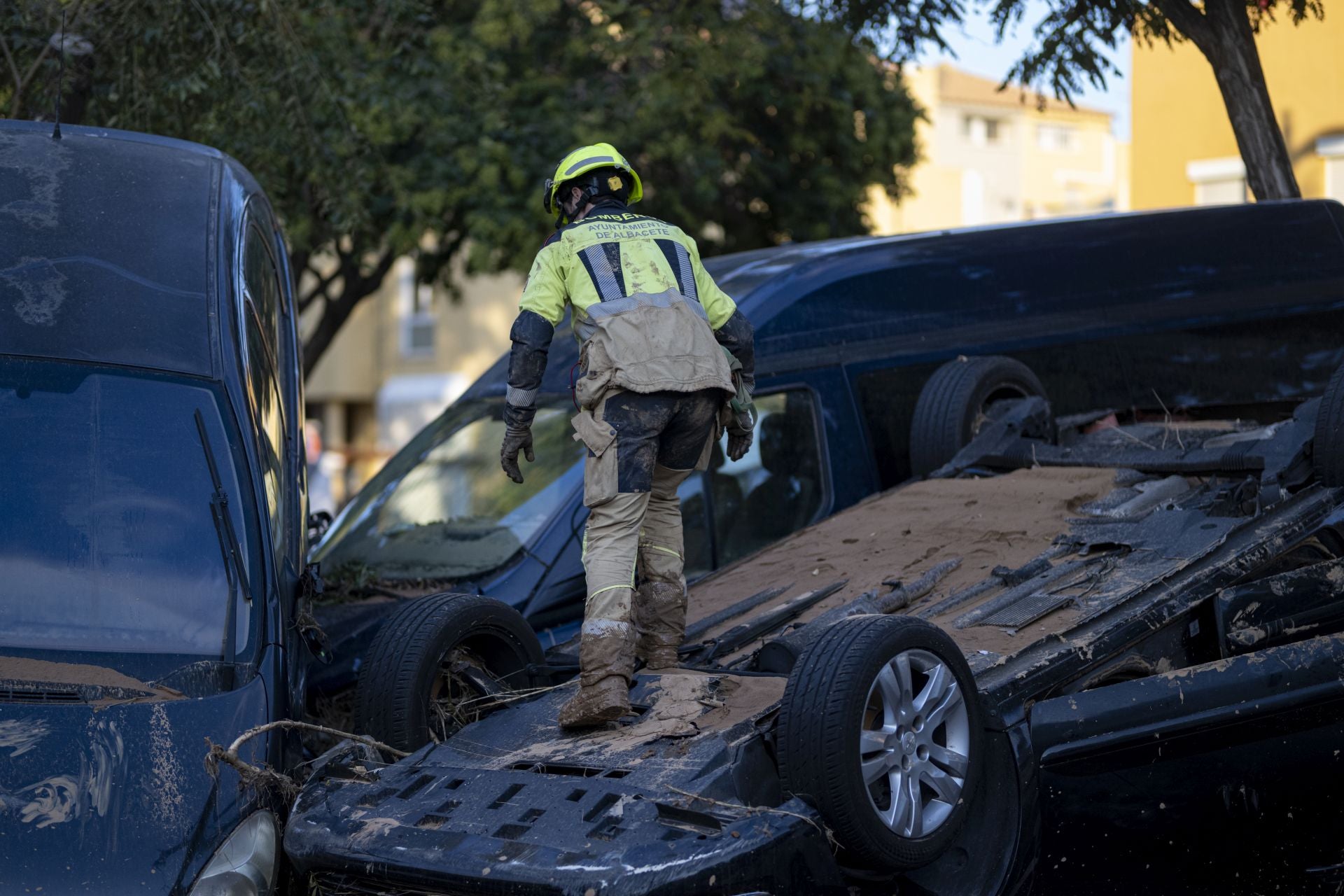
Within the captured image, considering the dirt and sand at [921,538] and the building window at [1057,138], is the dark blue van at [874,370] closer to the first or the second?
the dirt and sand at [921,538]

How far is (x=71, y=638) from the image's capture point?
3.90 metres

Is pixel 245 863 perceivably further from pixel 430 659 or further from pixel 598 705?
pixel 598 705

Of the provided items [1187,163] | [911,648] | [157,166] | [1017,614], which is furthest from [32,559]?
[1187,163]

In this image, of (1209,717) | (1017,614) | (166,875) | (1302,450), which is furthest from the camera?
(1302,450)

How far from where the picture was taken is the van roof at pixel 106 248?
4.43 m

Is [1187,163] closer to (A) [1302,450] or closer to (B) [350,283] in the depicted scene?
(B) [350,283]

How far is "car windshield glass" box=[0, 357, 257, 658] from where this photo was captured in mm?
3959

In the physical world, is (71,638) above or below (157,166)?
below

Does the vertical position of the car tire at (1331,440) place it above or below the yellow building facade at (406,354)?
below

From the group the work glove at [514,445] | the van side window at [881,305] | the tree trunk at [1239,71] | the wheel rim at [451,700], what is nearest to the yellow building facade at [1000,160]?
the tree trunk at [1239,71]

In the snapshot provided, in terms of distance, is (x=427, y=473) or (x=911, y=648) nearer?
(x=911, y=648)

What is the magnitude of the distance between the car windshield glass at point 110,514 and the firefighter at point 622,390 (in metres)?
0.92

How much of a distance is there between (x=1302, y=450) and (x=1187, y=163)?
39.2 feet

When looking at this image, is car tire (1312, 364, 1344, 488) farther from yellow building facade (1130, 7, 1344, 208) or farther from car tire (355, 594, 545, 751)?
yellow building facade (1130, 7, 1344, 208)
